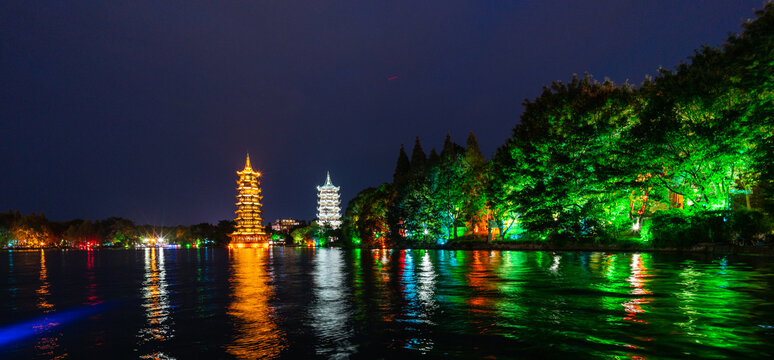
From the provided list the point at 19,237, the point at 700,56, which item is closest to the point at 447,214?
the point at 700,56

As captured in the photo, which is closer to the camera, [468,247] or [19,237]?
[468,247]

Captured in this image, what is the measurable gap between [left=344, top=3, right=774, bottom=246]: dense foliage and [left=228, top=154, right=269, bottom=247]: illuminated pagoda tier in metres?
92.4

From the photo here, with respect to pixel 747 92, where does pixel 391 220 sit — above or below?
below

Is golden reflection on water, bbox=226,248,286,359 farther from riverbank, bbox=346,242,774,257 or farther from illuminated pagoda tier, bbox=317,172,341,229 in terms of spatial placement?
illuminated pagoda tier, bbox=317,172,341,229

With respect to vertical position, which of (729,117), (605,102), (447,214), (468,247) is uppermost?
(605,102)

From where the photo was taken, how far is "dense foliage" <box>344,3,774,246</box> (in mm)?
27484

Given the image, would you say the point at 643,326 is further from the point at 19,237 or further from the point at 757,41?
the point at 19,237

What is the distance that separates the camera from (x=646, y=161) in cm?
3162

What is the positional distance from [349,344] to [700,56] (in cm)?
4080

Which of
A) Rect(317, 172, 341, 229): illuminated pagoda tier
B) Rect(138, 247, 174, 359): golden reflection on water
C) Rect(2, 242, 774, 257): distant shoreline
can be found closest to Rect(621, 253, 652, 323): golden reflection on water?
Rect(138, 247, 174, 359): golden reflection on water

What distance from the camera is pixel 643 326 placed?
283 inches

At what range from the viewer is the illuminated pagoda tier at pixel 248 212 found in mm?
135375

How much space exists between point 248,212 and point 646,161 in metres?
124

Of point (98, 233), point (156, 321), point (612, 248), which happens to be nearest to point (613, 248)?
point (612, 248)
